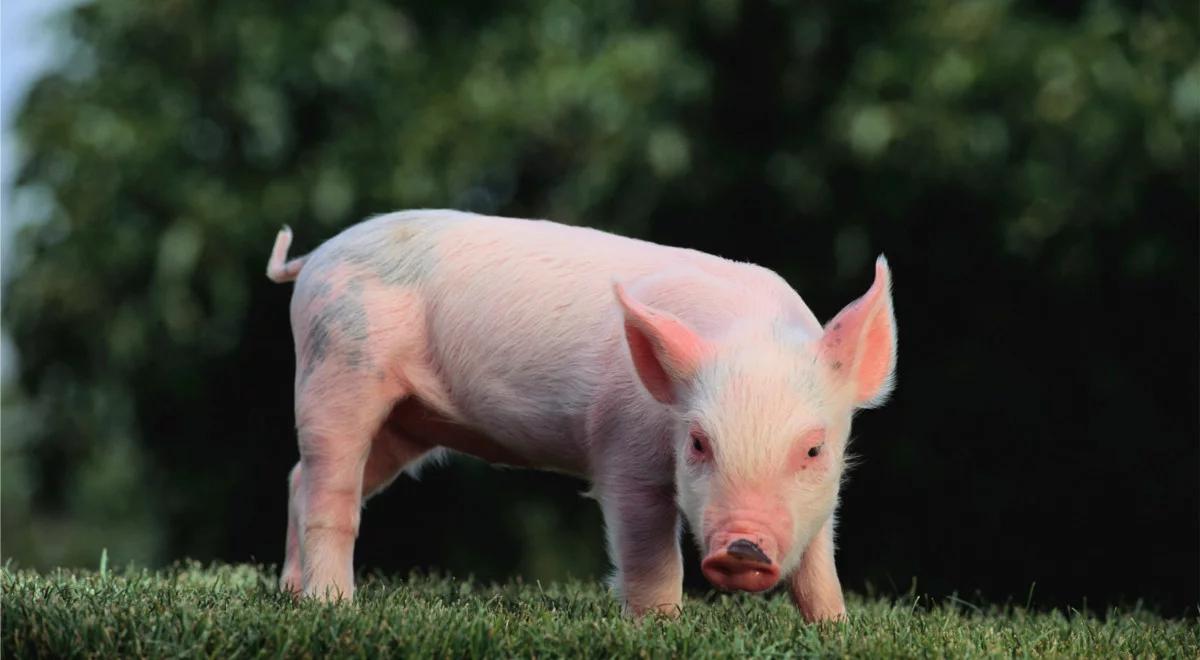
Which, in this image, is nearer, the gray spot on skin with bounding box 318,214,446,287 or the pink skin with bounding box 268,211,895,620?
the pink skin with bounding box 268,211,895,620

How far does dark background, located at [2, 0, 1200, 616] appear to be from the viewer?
38.9ft

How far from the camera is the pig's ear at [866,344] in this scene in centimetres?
566

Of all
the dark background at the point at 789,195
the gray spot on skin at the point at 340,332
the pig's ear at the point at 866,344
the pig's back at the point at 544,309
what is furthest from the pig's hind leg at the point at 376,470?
the dark background at the point at 789,195

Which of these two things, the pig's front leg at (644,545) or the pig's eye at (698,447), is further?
the pig's front leg at (644,545)

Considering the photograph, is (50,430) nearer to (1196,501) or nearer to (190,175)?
(190,175)

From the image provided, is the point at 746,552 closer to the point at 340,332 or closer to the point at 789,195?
the point at 340,332

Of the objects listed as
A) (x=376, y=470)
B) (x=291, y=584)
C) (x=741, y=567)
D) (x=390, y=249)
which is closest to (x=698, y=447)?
(x=741, y=567)

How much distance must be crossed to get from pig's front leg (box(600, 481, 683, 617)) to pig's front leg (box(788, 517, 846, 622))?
1.51ft

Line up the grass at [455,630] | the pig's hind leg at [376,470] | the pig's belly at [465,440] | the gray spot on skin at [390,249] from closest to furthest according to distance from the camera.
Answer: the grass at [455,630] → the pig's belly at [465,440] → the gray spot on skin at [390,249] → the pig's hind leg at [376,470]

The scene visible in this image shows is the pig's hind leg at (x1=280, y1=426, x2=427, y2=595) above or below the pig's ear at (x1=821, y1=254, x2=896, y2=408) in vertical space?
below

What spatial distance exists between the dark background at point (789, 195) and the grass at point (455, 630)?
18.9ft

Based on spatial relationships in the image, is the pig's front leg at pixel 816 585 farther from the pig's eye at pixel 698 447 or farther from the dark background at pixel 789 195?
the dark background at pixel 789 195

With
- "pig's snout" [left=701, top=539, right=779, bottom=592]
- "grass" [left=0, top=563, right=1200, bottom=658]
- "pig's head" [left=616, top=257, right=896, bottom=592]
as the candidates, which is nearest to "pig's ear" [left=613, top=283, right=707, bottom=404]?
"pig's head" [left=616, top=257, right=896, bottom=592]

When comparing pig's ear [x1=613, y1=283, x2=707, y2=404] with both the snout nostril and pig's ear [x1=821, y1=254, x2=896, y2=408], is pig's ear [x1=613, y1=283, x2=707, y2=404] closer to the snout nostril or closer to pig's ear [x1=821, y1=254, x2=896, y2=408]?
pig's ear [x1=821, y1=254, x2=896, y2=408]
